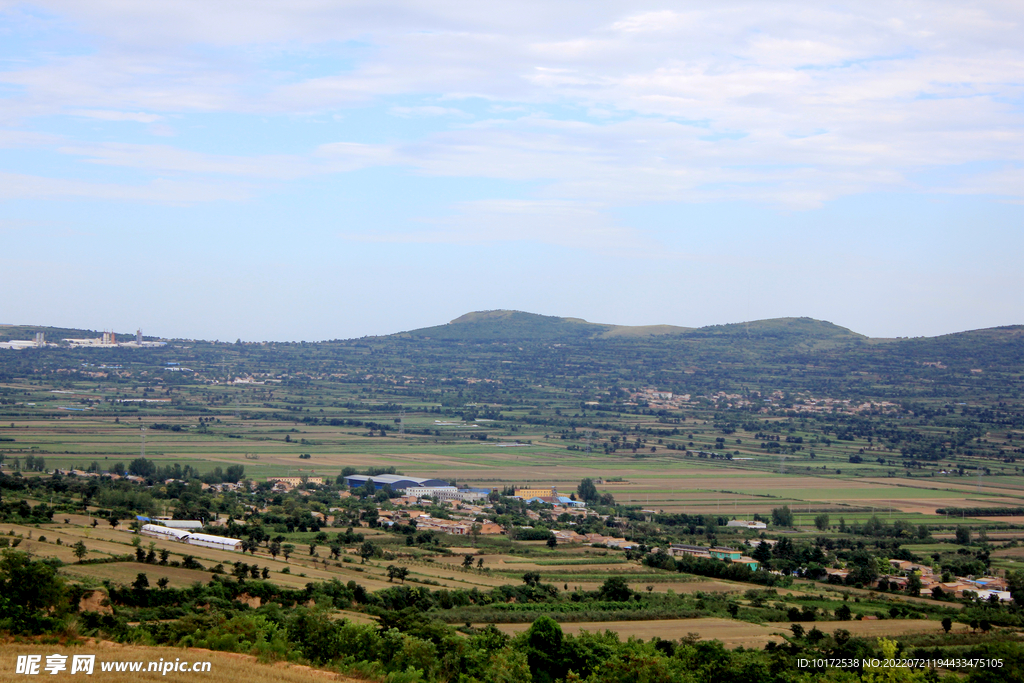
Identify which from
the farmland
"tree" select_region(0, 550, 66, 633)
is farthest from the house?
"tree" select_region(0, 550, 66, 633)

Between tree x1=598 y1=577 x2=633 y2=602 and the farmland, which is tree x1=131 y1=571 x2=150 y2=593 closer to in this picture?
the farmland

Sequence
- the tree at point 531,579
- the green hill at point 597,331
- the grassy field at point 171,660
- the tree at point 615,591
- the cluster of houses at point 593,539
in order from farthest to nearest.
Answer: the green hill at point 597,331 → the cluster of houses at point 593,539 → the tree at point 531,579 → the tree at point 615,591 → the grassy field at point 171,660

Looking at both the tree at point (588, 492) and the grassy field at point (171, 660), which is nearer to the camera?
the grassy field at point (171, 660)

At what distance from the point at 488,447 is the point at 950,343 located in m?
88.7

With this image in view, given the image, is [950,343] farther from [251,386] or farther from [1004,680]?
[1004,680]

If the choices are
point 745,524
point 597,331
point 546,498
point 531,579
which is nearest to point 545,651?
point 531,579

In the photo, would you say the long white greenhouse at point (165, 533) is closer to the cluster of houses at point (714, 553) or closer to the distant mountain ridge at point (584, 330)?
the cluster of houses at point (714, 553)

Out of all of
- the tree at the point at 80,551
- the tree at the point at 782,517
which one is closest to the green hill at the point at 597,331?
the tree at the point at 782,517

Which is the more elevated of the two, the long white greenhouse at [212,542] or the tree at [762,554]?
the long white greenhouse at [212,542]

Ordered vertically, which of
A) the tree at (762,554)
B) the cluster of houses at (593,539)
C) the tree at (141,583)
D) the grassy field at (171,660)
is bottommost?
the cluster of houses at (593,539)

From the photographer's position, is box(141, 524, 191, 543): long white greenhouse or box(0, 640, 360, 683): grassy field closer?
box(0, 640, 360, 683): grassy field

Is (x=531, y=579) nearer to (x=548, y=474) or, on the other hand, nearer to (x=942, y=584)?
(x=942, y=584)

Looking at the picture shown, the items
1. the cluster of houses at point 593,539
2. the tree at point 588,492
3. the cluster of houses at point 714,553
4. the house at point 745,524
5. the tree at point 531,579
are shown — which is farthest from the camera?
the tree at point 588,492

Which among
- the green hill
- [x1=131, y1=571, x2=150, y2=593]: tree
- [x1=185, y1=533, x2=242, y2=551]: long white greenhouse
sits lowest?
[x1=185, y1=533, x2=242, y2=551]: long white greenhouse
